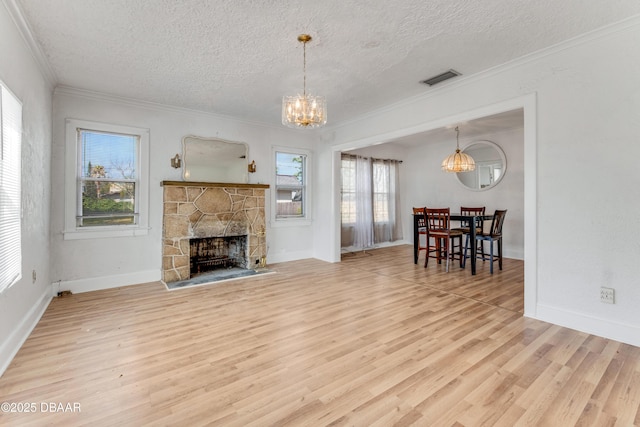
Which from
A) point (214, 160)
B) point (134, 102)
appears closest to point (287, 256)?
point (214, 160)

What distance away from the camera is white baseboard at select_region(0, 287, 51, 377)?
6.72ft

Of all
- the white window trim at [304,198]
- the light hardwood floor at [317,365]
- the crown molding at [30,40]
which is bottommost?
the light hardwood floor at [317,365]

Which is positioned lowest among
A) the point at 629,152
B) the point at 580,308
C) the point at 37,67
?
the point at 580,308

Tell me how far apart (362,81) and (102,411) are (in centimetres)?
373

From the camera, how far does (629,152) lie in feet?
7.95

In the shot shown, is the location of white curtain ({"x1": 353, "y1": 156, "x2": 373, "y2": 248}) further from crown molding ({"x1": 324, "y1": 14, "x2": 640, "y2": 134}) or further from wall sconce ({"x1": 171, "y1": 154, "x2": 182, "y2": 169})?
wall sconce ({"x1": 171, "y1": 154, "x2": 182, "y2": 169})

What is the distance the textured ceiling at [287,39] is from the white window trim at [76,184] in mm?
518

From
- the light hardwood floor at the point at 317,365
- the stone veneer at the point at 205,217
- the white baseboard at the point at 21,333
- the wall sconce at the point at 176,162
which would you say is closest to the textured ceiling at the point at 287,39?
the wall sconce at the point at 176,162

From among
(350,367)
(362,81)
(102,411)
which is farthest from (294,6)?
(102,411)

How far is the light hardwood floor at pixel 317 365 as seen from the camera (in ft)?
5.25

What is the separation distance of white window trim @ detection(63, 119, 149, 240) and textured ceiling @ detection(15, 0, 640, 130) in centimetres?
52

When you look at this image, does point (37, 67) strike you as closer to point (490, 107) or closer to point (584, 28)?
point (490, 107)

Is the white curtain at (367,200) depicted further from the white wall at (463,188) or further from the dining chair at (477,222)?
the dining chair at (477,222)

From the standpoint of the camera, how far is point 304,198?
19.8 feet
